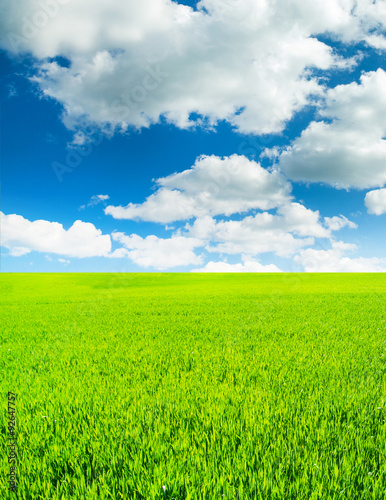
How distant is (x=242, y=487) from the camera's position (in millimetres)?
2980

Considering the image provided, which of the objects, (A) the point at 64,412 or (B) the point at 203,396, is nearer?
(A) the point at 64,412

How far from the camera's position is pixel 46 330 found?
1325cm

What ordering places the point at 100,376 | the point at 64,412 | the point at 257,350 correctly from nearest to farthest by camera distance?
the point at 64,412, the point at 100,376, the point at 257,350

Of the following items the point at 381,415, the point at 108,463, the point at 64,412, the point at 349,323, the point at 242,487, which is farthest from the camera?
the point at 349,323

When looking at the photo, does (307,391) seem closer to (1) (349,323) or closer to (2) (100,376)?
(2) (100,376)

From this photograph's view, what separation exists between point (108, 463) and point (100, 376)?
10.7 feet

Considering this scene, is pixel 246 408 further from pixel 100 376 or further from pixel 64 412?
pixel 100 376

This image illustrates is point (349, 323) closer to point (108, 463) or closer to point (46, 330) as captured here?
point (108, 463)

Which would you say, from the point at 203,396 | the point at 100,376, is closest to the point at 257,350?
the point at 203,396

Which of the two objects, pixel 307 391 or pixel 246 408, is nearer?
pixel 246 408

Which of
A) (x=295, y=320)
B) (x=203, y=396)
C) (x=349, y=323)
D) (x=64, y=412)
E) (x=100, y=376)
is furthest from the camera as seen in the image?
(x=295, y=320)

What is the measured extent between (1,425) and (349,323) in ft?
41.8

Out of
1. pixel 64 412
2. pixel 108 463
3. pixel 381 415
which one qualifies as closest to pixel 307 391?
pixel 381 415

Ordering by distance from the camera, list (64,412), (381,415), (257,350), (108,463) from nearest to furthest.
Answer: (108,463), (381,415), (64,412), (257,350)
